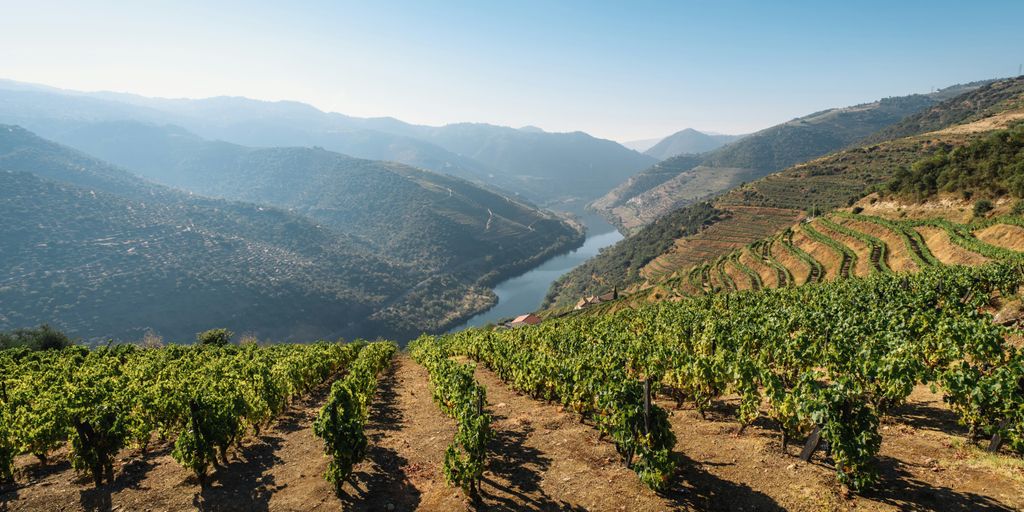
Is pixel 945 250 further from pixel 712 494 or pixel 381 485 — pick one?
pixel 381 485

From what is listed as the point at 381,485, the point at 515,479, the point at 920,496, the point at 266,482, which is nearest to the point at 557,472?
the point at 515,479

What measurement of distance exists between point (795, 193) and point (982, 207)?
84.4 metres

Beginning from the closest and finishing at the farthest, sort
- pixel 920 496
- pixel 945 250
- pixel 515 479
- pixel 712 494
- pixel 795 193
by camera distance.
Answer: pixel 920 496, pixel 712 494, pixel 515 479, pixel 945 250, pixel 795 193

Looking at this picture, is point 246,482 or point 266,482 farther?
point 246,482

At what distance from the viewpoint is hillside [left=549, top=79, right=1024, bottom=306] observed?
115 m

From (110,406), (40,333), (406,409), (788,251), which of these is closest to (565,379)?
(406,409)

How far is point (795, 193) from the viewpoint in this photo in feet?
436

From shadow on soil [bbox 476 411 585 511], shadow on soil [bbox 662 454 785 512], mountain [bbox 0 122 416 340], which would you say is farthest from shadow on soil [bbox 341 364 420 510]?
mountain [bbox 0 122 416 340]

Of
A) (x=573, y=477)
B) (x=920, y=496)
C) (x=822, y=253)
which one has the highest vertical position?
(x=822, y=253)

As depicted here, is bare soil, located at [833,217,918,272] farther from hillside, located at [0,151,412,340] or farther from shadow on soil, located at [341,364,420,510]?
hillside, located at [0,151,412,340]

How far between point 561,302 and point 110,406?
151335mm

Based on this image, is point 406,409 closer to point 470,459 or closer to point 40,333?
point 470,459

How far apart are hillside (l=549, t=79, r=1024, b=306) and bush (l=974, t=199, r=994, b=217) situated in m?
40.8

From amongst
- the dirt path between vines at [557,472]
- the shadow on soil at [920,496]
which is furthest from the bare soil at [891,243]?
the dirt path between vines at [557,472]
